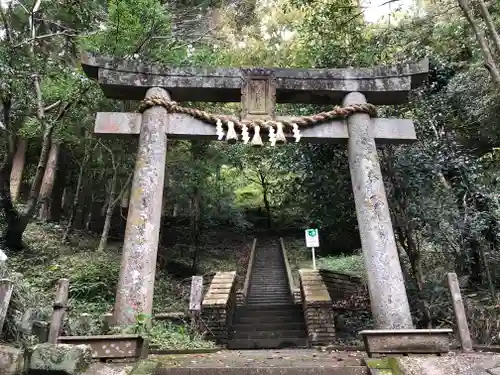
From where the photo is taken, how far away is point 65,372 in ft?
10.7

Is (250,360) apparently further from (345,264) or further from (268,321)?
(345,264)

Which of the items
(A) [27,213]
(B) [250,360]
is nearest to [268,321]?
(B) [250,360]

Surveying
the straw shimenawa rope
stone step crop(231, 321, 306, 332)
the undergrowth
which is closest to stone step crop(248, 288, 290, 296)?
the undergrowth

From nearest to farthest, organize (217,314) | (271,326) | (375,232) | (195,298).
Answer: (375,232) < (195,298) < (217,314) < (271,326)

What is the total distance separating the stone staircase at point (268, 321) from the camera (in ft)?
27.0

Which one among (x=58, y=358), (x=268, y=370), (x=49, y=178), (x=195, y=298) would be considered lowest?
(x=268, y=370)

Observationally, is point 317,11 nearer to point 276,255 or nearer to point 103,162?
point 103,162

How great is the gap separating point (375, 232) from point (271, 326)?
4.08 meters

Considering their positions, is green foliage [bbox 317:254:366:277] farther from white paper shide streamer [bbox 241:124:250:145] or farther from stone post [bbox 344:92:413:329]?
white paper shide streamer [bbox 241:124:250:145]

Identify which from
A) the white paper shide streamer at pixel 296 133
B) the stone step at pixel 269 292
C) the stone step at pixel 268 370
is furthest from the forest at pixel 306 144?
the white paper shide streamer at pixel 296 133

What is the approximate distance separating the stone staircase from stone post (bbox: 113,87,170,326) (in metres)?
3.27

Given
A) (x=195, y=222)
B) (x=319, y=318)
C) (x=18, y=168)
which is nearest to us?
(x=319, y=318)

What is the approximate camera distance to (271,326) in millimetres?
9102

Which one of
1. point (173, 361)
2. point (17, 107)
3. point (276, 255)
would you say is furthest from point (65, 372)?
point (276, 255)
